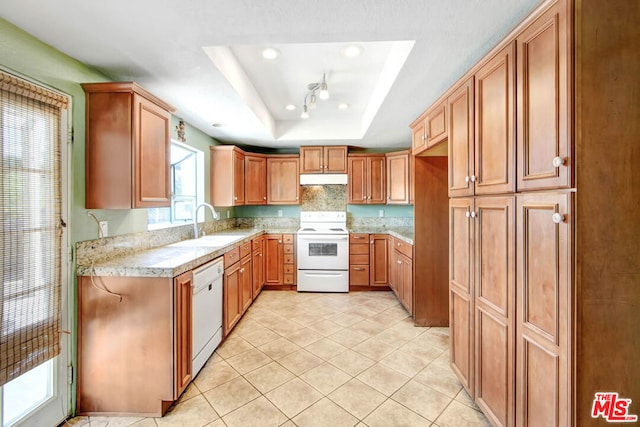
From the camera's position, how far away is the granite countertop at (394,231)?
10.7 ft

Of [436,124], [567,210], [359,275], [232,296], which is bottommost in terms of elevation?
[359,275]

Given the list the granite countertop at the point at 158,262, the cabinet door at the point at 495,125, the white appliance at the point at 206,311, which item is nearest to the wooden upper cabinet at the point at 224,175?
the granite countertop at the point at 158,262

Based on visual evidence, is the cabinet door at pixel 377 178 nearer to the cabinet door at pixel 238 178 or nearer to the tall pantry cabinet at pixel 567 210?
the cabinet door at pixel 238 178

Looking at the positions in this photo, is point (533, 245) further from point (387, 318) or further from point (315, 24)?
point (387, 318)

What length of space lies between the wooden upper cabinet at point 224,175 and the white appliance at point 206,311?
1508 mm

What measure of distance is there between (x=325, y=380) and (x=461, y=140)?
2.02 metres

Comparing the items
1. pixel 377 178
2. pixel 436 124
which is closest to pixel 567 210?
pixel 436 124

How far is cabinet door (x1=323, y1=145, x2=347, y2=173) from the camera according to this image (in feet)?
14.3

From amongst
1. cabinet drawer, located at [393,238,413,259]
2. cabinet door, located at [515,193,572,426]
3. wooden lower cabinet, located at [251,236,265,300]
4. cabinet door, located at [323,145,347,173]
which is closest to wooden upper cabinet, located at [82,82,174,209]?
wooden lower cabinet, located at [251,236,265,300]

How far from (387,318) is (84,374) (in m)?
2.74

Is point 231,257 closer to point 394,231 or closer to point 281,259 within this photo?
point 281,259

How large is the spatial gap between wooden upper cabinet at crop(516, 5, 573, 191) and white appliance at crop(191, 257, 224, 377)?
2146mm

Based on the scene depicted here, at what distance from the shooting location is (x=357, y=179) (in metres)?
4.39

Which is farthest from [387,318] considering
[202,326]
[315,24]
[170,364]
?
[315,24]
